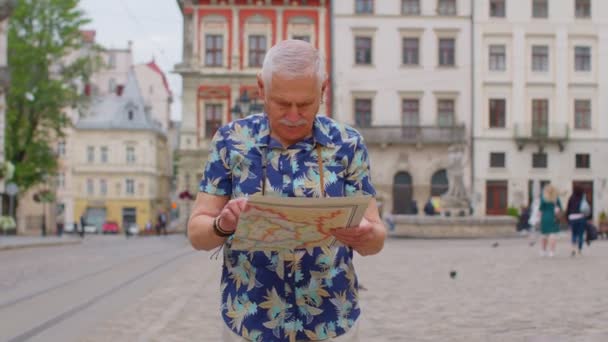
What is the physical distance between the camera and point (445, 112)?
52656mm

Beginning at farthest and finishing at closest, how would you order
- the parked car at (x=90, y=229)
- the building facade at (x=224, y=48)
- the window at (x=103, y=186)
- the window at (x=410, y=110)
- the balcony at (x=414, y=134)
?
1. the window at (x=103, y=186)
2. the parked car at (x=90, y=229)
3. the window at (x=410, y=110)
4. the building facade at (x=224, y=48)
5. the balcony at (x=414, y=134)

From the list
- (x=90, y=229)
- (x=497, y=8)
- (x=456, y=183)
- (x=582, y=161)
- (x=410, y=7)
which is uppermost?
(x=410, y=7)

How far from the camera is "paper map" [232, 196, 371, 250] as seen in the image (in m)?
2.67

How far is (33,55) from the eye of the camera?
→ 4553 cm

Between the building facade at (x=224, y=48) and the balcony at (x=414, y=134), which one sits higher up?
the building facade at (x=224, y=48)

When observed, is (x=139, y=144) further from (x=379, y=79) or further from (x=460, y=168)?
(x=460, y=168)

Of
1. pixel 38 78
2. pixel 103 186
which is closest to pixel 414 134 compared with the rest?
pixel 38 78

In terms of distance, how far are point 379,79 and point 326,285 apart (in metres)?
50.1

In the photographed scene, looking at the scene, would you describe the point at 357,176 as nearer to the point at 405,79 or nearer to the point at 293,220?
the point at 293,220

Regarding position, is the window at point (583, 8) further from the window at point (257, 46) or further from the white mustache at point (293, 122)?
the white mustache at point (293, 122)

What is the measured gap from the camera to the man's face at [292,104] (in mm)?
2881

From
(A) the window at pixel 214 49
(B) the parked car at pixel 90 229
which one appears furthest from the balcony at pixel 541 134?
(B) the parked car at pixel 90 229

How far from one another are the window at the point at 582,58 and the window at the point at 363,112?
454 inches

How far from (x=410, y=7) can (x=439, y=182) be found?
989 centimetres
